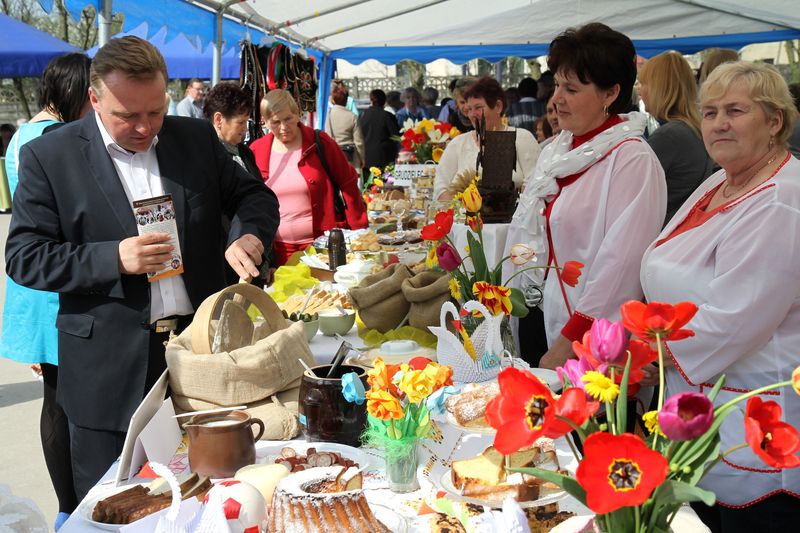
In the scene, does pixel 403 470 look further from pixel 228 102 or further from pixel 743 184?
pixel 228 102

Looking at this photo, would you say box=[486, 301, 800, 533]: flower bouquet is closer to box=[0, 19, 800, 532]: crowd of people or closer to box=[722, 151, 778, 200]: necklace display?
box=[0, 19, 800, 532]: crowd of people

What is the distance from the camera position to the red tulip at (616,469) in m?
0.88

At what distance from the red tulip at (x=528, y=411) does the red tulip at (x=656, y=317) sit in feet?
0.41

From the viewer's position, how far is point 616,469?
0.90 meters

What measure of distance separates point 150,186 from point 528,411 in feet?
5.74

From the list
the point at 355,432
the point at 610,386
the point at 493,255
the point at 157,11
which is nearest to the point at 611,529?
the point at 610,386

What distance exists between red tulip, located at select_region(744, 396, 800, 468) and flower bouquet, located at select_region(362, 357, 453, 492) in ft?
2.07

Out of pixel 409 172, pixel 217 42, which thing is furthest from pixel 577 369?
pixel 217 42

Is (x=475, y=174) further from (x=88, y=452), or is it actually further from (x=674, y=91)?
(x=88, y=452)

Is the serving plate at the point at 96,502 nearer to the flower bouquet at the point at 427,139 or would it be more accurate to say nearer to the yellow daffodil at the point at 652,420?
the yellow daffodil at the point at 652,420

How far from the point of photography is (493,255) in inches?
142

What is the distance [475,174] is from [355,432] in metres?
2.83

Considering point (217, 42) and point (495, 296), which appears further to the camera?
point (217, 42)

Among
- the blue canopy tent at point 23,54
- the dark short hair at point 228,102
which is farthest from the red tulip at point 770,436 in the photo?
the blue canopy tent at point 23,54
